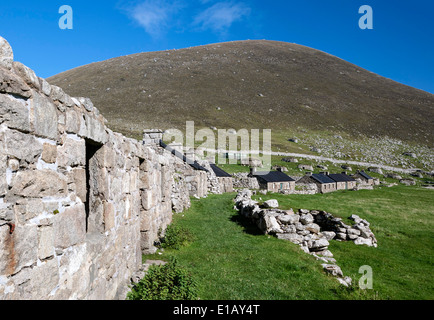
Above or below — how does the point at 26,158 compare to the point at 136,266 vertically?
above

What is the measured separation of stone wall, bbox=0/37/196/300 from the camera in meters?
2.76

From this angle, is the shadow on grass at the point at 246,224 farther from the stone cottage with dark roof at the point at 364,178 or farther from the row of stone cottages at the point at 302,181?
the stone cottage with dark roof at the point at 364,178

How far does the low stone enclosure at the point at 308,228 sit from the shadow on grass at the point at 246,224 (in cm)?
20

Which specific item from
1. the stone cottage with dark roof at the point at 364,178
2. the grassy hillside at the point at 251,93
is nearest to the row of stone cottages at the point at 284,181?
the stone cottage with dark roof at the point at 364,178

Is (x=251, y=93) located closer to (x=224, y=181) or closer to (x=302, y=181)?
(x=302, y=181)

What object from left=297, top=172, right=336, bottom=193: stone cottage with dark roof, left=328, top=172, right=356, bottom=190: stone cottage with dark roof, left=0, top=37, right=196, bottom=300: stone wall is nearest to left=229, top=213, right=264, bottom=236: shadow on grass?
left=0, top=37, right=196, bottom=300: stone wall

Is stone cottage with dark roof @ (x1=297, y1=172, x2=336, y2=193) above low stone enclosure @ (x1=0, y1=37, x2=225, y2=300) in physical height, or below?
below

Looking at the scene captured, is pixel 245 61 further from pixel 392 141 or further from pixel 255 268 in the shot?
pixel 255 268

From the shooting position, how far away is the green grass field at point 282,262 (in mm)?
7418

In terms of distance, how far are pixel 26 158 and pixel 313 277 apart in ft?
26.5

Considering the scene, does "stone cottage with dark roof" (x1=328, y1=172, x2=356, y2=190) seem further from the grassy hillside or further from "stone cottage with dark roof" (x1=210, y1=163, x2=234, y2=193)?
the grassy hillside

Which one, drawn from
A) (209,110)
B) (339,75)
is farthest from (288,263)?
(339,75)

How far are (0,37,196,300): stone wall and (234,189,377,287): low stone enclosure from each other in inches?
326
